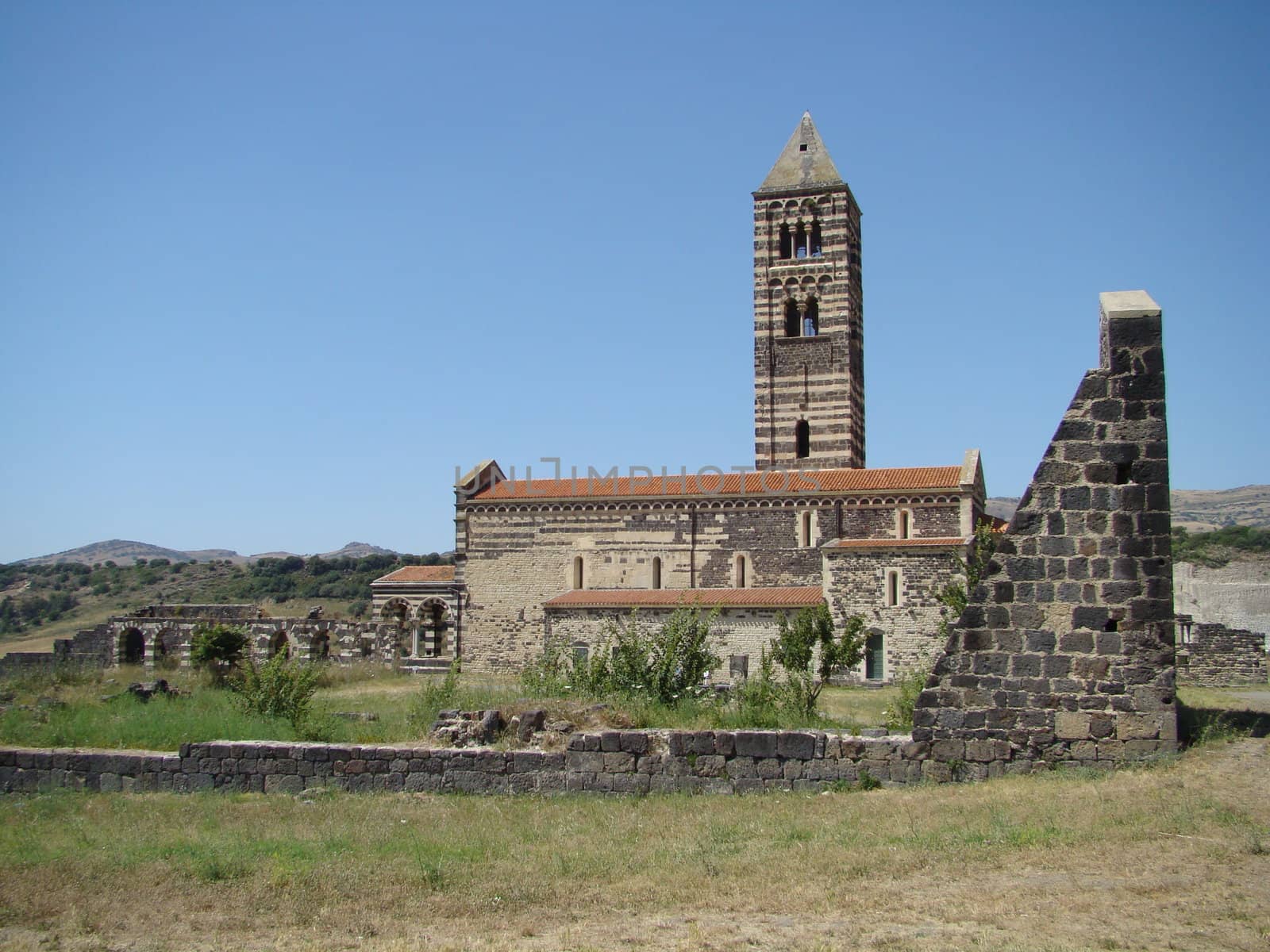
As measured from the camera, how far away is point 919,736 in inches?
388

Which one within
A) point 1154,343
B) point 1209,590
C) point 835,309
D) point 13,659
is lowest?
point 13,659

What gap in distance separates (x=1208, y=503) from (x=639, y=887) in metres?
151

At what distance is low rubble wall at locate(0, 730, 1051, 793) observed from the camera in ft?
32.8

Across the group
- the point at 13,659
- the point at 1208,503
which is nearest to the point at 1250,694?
the point at 13,659

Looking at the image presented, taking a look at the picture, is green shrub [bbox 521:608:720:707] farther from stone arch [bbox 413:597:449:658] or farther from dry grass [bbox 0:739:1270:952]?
stone arch [bbox 413:597:449:658]

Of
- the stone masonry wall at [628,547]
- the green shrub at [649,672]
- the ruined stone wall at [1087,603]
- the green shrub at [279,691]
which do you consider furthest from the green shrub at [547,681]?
the stone masonry wall at [628,547]

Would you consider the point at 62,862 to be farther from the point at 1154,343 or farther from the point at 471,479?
the point at 471,479

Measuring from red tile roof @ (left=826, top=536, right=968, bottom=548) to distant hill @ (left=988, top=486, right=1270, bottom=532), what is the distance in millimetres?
89232

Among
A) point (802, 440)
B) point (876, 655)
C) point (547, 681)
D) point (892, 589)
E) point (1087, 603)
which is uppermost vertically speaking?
point (802, 440)

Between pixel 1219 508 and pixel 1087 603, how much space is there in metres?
143

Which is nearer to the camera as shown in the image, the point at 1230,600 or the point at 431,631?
the point at 1230,600

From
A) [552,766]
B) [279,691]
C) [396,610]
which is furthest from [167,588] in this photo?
Result: [552,766]

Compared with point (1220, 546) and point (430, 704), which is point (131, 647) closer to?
point (430, 704)

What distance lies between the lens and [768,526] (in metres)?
33.9
